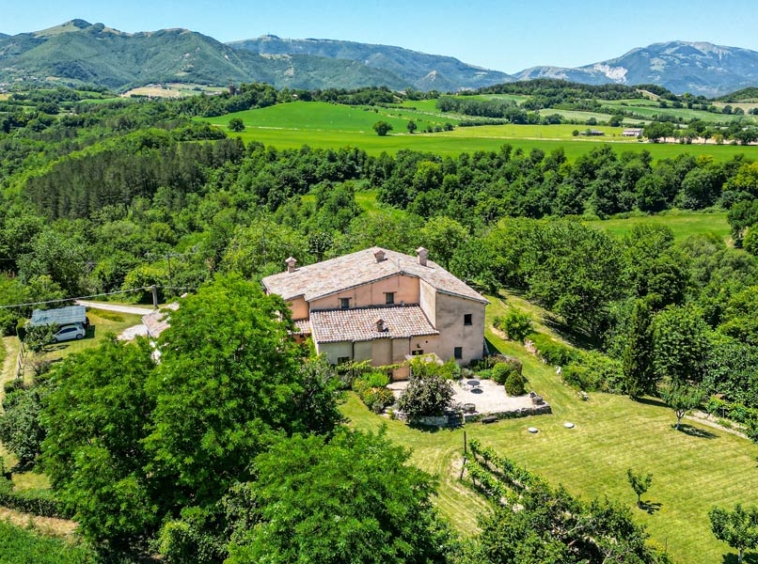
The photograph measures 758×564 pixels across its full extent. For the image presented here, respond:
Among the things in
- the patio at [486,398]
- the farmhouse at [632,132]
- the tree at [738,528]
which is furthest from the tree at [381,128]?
the tree at [738,528]

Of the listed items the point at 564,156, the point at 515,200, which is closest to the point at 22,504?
the point at 515,200

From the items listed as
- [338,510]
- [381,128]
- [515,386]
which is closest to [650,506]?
[515,386]

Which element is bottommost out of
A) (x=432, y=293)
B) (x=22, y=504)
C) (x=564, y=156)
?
(x=22, y=504)

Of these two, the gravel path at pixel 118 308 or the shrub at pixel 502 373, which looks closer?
the shrub at pixel 502 373

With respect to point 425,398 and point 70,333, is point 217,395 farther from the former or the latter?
point 70,333

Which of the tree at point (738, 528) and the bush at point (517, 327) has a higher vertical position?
the tree at point (738, 528)

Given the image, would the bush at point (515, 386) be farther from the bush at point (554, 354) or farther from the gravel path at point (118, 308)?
the gravel path at point (118, 308)

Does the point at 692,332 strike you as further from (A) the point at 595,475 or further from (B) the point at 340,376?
(B) the point at 340,376
